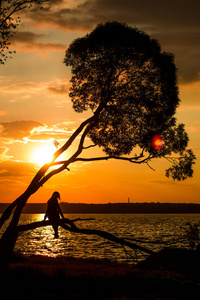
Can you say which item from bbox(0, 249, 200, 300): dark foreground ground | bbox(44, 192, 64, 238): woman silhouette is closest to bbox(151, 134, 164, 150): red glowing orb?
bbox(44, 192, 64, 238): woman silhouette

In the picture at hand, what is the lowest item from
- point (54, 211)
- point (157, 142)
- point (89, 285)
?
point (89, 285)

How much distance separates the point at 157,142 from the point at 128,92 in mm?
3796

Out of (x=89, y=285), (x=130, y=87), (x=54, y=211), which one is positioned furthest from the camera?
(x=130, y=87)

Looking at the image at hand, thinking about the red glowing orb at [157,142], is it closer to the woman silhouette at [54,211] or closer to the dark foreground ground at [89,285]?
the woman silhouette at [54,211]

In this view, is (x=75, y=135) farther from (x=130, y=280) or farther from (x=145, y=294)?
(x=145, y=294)

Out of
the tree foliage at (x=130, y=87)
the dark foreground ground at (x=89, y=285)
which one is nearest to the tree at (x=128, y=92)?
the tree foliage at (x=130, y=87)

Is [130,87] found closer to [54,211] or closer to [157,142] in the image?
[157,142]

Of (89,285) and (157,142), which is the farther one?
(157,142)

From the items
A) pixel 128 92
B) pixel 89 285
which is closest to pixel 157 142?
pixel 128 92

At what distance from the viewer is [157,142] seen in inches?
1061

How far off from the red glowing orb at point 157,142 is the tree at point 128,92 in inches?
2.6

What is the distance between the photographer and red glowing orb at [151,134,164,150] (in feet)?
88.2

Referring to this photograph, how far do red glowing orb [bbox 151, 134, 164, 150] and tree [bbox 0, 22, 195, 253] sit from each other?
7cm

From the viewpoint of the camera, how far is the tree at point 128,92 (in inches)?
1025
